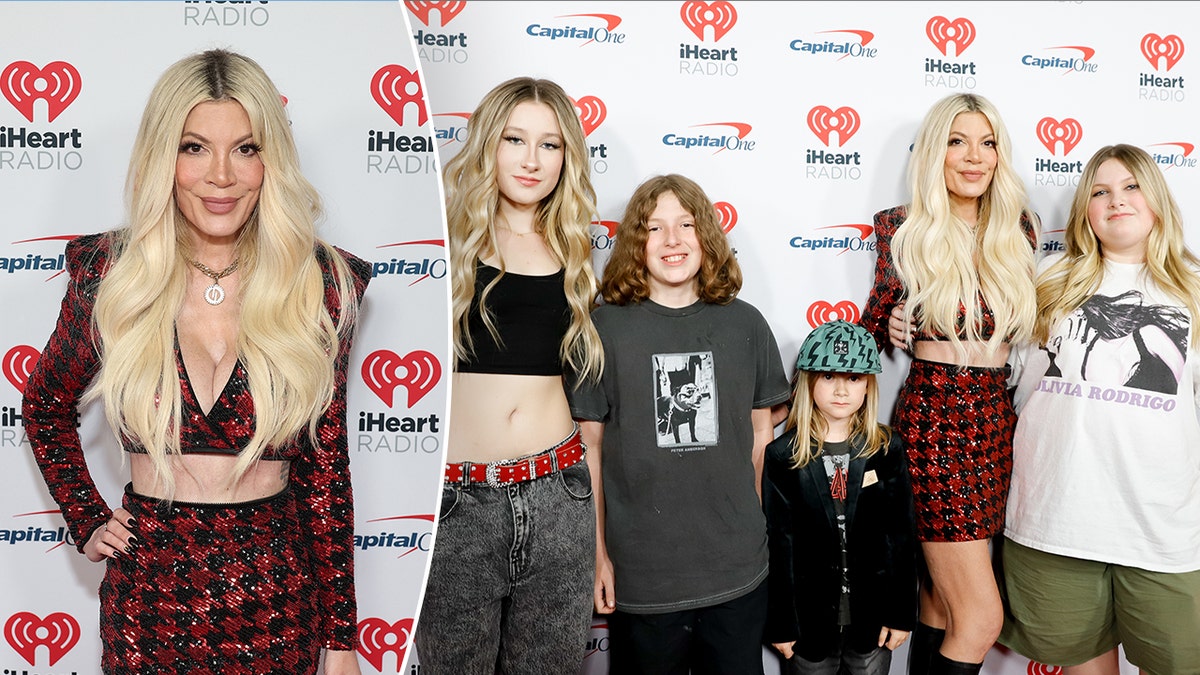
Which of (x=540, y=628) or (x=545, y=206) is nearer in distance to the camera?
(x=540, y=628)

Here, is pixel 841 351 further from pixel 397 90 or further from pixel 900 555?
pixel 397 90

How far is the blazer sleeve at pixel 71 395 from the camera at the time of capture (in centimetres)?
128

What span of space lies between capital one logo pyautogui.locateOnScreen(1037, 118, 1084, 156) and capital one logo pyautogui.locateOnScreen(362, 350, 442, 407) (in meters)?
2.42

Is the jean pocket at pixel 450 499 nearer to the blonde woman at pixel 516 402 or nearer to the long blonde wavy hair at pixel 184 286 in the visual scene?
the blonde woman at pixel 516 402

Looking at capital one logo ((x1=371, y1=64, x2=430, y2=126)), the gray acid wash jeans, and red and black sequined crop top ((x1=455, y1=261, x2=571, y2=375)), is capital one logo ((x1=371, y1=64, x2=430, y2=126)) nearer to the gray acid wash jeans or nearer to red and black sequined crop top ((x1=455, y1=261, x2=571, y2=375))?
red and black sequined crop top ((x1=455, y1=261, x2=571, y2=375))

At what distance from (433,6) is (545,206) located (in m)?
0.84

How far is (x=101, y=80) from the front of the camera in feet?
4.29

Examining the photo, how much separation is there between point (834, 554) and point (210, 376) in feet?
5.76

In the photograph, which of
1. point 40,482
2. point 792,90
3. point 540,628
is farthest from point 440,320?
point 792,90

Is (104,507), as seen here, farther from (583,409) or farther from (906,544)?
(906,544)

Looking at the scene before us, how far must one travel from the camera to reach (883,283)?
258 centimetres

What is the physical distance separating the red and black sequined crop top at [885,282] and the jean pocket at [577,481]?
1.09 metres

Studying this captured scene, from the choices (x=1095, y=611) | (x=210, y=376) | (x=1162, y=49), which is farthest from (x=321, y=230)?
(x=1162, y=49)

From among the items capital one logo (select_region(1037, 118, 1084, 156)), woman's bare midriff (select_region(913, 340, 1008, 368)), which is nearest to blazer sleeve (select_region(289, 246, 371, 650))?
woman's bare midriff (select_region(913, 340, 1008, 368))
